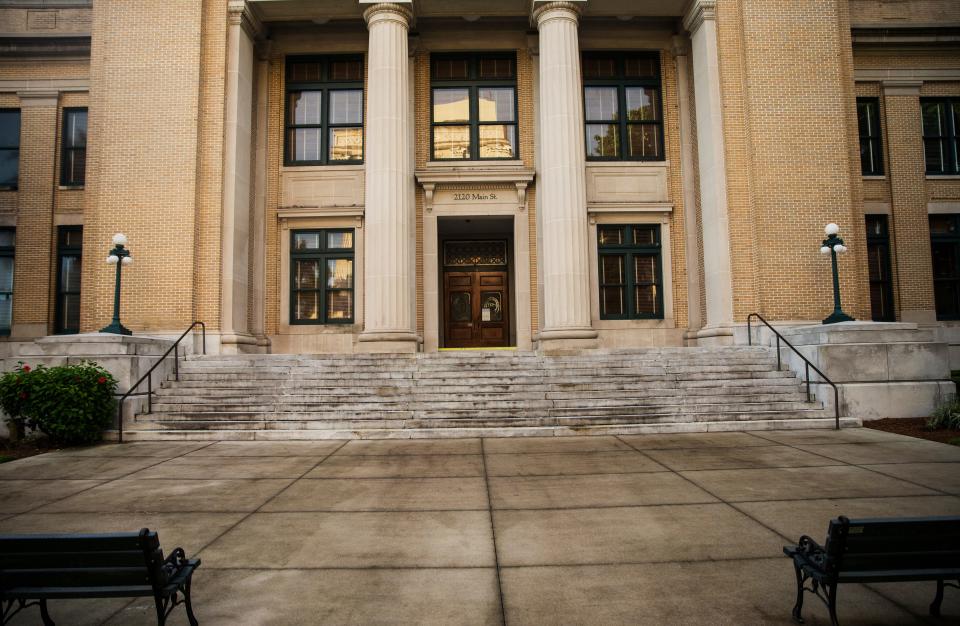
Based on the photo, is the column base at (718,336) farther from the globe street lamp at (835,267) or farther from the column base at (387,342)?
the column base at (387,342)

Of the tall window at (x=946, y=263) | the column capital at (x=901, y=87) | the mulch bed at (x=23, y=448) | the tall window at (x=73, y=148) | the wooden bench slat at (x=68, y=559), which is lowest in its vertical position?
the mulch bed at (x=23, y=448)

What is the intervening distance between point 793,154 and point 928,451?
10.7m

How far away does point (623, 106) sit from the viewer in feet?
66.1

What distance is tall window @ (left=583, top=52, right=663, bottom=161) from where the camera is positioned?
789 inches

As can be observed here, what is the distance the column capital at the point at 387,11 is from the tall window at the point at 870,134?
1681cm

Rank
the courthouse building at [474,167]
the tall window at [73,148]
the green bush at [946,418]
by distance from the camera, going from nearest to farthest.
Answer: the green bush at [946,418] → the courthouse building at [474,167] → the tall window at [73,148]

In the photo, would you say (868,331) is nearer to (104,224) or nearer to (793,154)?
(793,154)

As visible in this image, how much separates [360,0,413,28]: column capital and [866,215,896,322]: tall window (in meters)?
17.7

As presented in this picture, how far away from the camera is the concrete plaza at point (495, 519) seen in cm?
400

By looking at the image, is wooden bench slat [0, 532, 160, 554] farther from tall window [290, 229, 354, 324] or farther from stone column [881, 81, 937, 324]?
stone column [881, 81, 937, 324]

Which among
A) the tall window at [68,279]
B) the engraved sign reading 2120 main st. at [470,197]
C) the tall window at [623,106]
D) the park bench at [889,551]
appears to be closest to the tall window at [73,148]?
the tall window at [68,279]

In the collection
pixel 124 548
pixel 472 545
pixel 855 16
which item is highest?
pixel 855 16

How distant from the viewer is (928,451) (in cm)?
896

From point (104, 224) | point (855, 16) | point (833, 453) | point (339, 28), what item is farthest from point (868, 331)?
point (104, 224)
